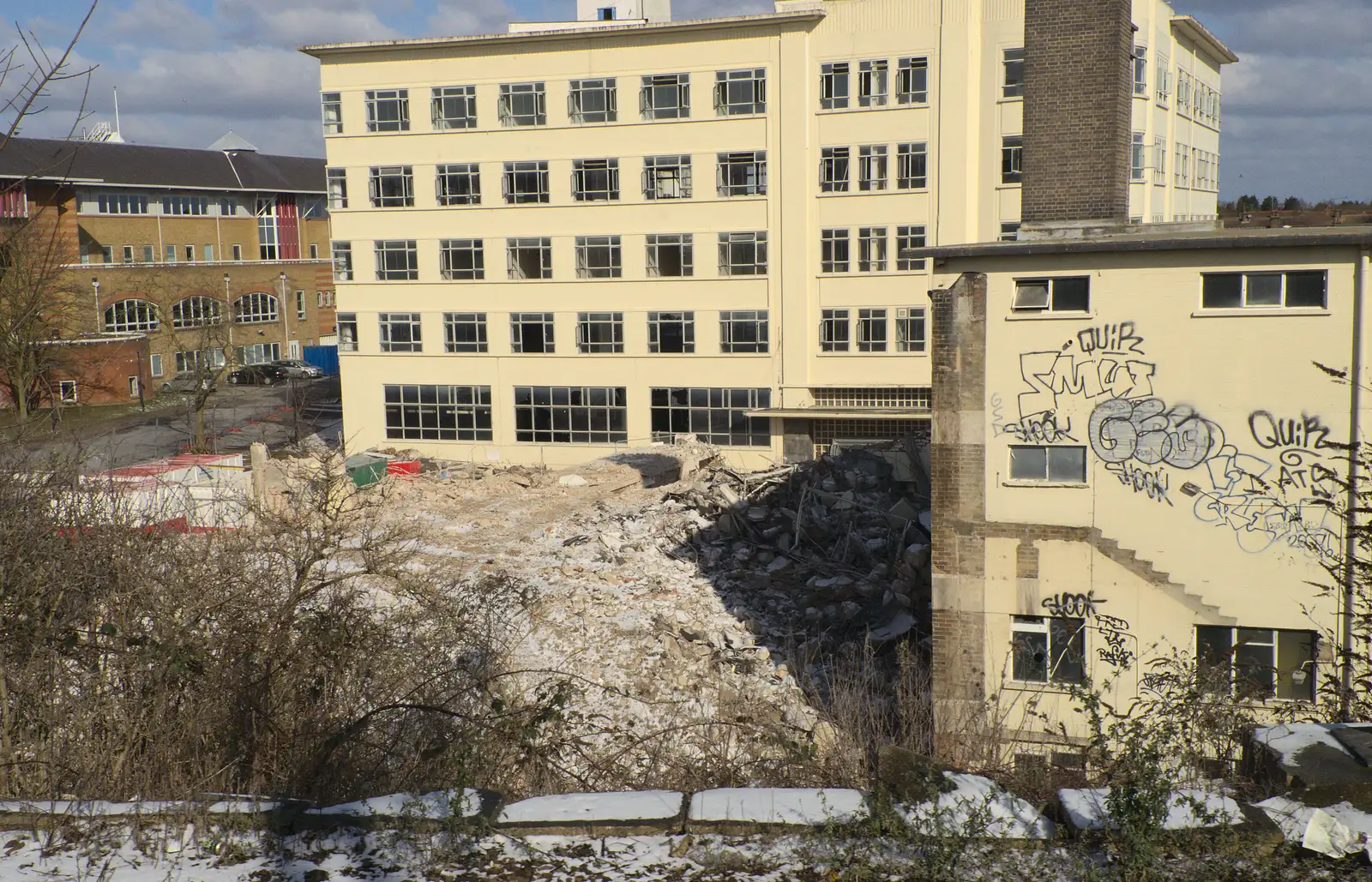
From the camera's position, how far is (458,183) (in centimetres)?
3934

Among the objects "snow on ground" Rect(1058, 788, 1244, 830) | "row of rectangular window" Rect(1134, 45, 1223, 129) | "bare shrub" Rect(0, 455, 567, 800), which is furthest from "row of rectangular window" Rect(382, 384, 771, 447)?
"snow on ground" Rect(1058, 788, 1244, 830)

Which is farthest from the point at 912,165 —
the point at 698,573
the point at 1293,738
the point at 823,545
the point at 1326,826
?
the point at 1326,826

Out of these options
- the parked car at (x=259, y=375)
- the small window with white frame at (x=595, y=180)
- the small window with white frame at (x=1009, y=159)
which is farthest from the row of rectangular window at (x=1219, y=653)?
the parked car at (x=259, y=375)

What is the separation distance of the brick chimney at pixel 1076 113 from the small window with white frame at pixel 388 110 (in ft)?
88.9

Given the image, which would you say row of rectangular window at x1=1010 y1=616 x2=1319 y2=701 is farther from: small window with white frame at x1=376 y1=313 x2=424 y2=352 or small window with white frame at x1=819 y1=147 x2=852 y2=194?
small window with white frame at x1=376 y1=313 x2=424 y2=352

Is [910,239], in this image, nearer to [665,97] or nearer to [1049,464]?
[665,97]

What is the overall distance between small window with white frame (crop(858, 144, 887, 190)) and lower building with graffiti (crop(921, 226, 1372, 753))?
1992 centimetres

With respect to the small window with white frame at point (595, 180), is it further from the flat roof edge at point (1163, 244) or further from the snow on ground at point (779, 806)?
the snow on ground at point (779, 806)

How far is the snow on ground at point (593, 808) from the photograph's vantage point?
18.3ft

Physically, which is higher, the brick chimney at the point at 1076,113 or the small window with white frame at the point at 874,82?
the small window with white frame at the point at 874,82

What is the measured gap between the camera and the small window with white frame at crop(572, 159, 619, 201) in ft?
125

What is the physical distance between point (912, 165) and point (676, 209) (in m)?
7.72

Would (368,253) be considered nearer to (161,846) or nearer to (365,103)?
(365,103)

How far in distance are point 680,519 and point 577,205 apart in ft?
49.7
